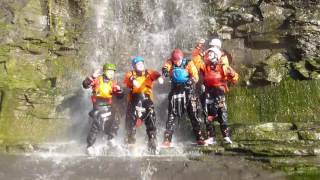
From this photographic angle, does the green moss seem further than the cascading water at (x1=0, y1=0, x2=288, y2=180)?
Yes

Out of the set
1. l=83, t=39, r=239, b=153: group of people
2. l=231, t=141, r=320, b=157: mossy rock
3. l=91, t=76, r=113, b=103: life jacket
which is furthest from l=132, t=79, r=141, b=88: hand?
l=231, t=141, r=320, b=157: mossy rock

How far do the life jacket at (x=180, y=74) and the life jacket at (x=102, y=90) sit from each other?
1.29 metres

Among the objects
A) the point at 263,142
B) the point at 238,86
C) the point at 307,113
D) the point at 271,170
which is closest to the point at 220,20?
the point at 238,86

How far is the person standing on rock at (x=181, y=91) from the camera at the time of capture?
29.3ft

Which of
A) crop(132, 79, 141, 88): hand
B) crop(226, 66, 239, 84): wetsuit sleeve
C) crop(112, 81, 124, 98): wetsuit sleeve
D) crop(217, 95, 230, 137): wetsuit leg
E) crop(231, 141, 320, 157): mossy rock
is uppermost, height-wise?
crop(226, 66, 239, 84): wetsuit sleeve

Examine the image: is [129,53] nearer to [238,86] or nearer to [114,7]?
[114,7]

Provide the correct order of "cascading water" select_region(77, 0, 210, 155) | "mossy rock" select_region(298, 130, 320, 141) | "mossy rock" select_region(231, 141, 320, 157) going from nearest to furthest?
"mossy rock" select_region(231, 141, 320, 157)
"mossy rock" select_region(298, 130, 320, 141)
"cascading water" select_region(77, 0, 210, 155)

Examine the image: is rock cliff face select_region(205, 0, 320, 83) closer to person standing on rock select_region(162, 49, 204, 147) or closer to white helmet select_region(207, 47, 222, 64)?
white helmet select_region(207, 47, 222, 64)

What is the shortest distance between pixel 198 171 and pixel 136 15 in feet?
21.7

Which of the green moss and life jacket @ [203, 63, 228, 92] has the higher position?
life jacket @ [203, 63, 228, 92]

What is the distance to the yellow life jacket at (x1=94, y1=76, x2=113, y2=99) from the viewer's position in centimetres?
919

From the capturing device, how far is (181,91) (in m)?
9.00

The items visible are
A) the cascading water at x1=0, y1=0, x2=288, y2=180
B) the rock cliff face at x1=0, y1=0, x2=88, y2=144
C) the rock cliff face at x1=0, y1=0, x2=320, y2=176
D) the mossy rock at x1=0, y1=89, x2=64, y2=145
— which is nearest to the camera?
the cascading water at x1=0, y1=0, x2=288, y2=180

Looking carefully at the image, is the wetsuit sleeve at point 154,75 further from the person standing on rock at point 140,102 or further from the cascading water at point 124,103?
the cascading water at point 124,103
